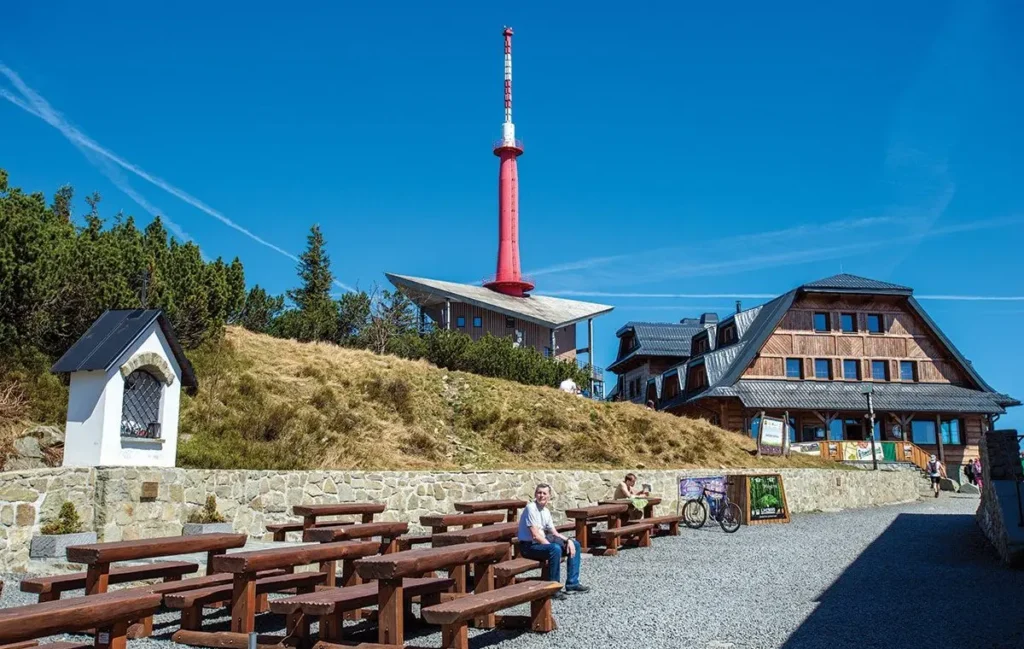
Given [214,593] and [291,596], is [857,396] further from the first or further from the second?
[214,593]

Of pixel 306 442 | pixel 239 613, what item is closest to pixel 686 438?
pixel 306 442

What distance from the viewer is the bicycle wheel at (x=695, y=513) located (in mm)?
18875

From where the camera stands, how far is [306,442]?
18.6 m

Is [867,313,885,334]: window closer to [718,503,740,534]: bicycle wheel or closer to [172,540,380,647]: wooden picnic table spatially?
[718,503,740,534]: bicycle wheel

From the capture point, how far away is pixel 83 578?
25.2 ft

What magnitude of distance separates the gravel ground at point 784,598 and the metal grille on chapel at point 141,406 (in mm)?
2957

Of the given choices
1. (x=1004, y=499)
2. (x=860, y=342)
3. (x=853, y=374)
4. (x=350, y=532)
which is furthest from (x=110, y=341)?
(x=860, y=342)

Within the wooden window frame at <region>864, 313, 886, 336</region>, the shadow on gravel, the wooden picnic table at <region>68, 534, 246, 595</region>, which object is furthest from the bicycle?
the wooden window frame at <region>864, 313, 886, 336</region>

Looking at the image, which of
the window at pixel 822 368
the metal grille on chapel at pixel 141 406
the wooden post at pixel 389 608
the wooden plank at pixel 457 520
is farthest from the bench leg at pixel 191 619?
the window at pixel 822 368

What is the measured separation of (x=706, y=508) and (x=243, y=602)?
13.4 metres

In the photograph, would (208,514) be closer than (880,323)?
Yes

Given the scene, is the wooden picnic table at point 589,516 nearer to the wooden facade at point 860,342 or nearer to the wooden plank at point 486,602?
the wooden plank at point 486,602

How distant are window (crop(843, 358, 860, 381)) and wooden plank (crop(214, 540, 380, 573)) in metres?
37.1

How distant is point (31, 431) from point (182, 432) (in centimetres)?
328
